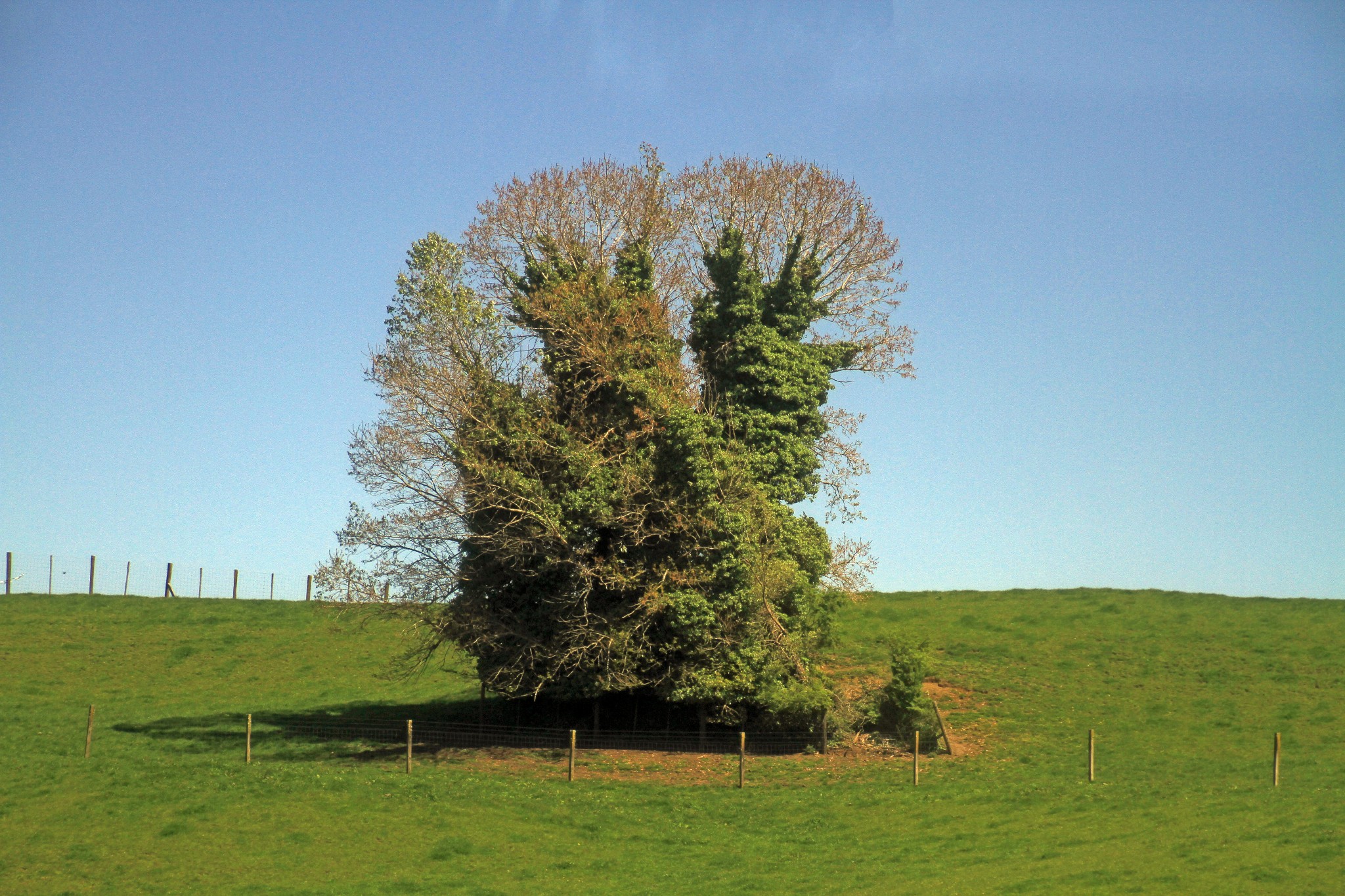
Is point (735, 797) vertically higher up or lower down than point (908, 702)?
lower down

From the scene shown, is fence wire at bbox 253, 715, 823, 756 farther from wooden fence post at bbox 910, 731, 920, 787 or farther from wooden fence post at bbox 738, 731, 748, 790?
wooden fence post at bbox 910, 731, 920, 787

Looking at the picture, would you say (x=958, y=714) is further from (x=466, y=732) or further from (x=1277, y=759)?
(x=466, y=732)

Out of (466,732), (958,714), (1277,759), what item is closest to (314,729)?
(466,732)

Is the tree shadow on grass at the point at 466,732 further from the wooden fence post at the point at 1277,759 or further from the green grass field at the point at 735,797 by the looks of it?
the wooden fence post at the point at 1277,759

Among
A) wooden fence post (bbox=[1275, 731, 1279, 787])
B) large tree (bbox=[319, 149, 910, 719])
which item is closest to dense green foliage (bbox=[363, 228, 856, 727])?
large tree (bbox=[319, 149, 910, 719])

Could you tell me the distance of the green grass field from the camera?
20391 millimetres

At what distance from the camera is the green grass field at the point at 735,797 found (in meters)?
20.4

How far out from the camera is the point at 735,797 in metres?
27.6

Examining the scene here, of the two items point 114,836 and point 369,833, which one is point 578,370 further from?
point 114,836

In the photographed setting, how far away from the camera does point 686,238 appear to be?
120ft

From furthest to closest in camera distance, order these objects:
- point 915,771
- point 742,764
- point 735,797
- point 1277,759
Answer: point 915,771
point 742,764
point 735,797
point 1277,759

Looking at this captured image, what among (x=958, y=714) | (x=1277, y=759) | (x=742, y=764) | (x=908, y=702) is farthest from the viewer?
(x=958, y=714)

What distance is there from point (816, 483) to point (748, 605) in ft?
19.3

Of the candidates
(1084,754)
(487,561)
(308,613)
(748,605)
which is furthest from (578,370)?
(308,613)
